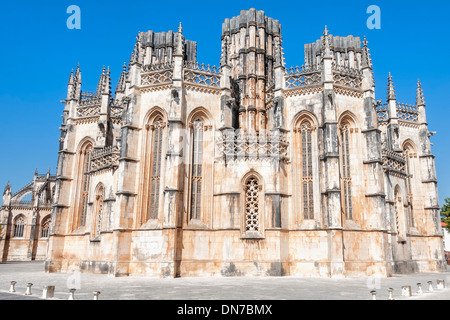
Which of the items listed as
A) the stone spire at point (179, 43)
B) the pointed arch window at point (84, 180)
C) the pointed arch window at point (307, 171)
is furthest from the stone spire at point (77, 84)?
the pointed arch window at point (307, 171)

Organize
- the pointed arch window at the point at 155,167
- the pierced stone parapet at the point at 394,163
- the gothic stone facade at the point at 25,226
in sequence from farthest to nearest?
the gothic stone facade at the point at 25,226
the pierced stone parapet at the point at 394,163
the pointed arch window at the point at 155,167

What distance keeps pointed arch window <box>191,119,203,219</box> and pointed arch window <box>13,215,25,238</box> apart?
45.8 metres

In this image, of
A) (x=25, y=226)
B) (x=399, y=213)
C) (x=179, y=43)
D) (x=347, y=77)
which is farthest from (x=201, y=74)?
(x=25, y=226)

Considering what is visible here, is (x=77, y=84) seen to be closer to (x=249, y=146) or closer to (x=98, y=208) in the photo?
(x=98, y=208)

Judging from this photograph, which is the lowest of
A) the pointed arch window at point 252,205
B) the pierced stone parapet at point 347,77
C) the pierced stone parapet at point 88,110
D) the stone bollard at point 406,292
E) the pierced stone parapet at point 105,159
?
the stone bollard at point 406,292

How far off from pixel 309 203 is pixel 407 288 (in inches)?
486

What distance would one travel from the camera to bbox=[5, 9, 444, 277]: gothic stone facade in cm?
2484

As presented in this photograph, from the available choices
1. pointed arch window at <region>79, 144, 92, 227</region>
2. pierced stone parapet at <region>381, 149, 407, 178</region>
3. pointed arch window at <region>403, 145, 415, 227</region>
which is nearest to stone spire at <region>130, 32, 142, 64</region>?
pointed arch window at <region>79, 144, 92, 227</region>

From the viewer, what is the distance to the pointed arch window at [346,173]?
26525mm

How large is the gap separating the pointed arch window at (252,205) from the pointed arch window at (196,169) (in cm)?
323

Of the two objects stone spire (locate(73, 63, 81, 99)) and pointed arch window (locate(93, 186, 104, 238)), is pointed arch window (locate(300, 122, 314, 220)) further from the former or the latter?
stone spire (locate(73, 63, 81, 99))

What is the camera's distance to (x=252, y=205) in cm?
2597

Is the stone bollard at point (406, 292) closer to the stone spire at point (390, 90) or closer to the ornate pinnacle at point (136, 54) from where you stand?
the ornate pinnacle at point (136, 54)
